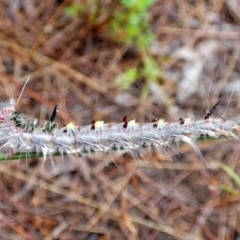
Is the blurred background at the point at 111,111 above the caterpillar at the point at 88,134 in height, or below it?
above

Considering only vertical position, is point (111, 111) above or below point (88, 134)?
above

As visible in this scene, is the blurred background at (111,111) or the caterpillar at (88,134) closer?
the caterpillar at (88,134)

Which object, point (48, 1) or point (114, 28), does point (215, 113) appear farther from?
point (48, 1)

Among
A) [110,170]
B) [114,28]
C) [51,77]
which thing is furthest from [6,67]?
[110,170]

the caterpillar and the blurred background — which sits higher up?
the blurred background

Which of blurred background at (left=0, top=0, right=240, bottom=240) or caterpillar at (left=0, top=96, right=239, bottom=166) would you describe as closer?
caterpillar at (left=0, top=96, right=239, bottom=166)

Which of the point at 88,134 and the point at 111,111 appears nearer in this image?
the point at 88,134
